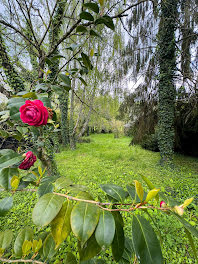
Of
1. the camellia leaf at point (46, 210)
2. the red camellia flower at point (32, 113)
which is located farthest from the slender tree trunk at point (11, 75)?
the camellia leaf at point (46, 210)

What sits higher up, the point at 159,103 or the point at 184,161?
the point at 159,103

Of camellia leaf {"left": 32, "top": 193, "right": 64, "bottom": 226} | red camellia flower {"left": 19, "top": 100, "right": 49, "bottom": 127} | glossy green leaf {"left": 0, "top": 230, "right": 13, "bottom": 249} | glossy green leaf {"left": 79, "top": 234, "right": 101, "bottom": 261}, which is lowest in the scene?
glossy green leaf {"left": 0, "top": 230, "right": 13, "bottom": 249}

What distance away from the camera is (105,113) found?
471 centimetres

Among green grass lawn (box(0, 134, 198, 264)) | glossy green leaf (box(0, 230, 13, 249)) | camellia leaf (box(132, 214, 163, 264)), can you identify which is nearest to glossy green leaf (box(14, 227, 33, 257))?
glossy green leaf (box(0, 230, 13, 249))

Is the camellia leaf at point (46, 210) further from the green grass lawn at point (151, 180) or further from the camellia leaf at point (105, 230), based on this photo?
the green grass lawn at point (151, 180)

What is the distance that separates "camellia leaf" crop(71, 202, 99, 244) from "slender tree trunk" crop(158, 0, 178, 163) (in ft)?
10.2

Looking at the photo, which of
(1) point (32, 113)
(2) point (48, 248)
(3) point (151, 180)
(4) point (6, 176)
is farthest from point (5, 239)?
(3) point (151, 180)

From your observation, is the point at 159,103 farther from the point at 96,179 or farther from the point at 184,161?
the point at 96,179

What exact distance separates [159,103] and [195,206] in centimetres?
220

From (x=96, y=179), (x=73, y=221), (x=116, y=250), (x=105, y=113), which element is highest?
(x=105, y=113)

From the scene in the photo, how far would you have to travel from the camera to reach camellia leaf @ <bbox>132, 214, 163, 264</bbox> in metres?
0.25

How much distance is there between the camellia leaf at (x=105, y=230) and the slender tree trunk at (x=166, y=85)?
3082mm

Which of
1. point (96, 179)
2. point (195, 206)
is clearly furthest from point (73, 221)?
point (96, 179)

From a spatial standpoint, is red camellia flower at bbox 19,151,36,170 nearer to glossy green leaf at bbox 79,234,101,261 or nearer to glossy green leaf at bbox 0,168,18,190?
glossy green leaf at bbox 0,168,18,190
